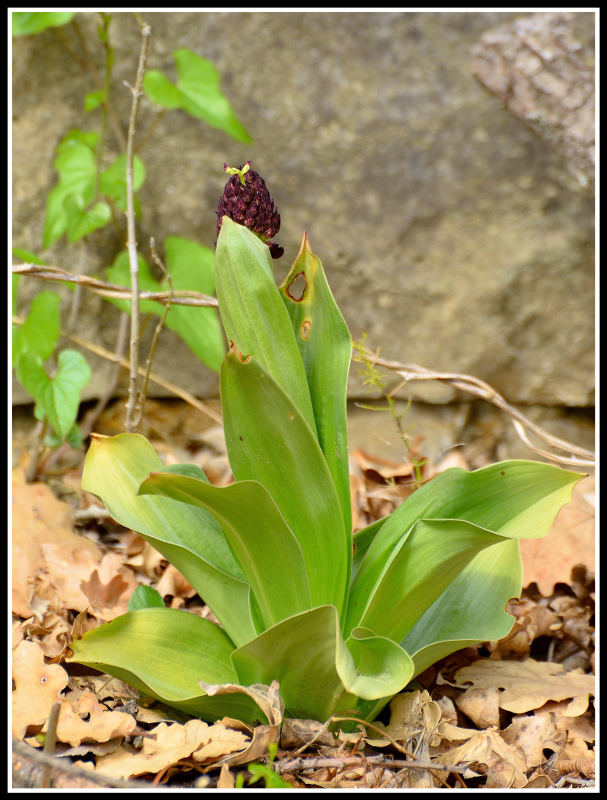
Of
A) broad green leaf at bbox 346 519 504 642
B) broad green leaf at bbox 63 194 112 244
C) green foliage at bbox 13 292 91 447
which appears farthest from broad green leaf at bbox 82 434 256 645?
broad green leaf at bbox 63 194 112 244

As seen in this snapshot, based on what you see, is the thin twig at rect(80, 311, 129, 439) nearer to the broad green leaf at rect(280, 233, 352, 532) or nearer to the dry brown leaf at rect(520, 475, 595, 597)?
the broad green leaf at rect(280, 233, 352, 532)

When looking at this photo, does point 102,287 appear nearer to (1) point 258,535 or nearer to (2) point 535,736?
(1) point 258,535

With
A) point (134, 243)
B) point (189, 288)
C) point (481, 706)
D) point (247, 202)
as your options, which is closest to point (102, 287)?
point (134, 243)

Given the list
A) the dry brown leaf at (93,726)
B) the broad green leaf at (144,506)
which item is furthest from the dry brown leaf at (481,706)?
the dry brown leaf at (93,726)

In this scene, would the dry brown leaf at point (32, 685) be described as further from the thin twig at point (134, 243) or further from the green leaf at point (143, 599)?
the thin twig at point (134, 243)

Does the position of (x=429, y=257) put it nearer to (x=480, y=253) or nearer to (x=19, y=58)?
(x=480, y=253)

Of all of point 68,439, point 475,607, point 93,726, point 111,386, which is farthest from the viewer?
point 111,386
